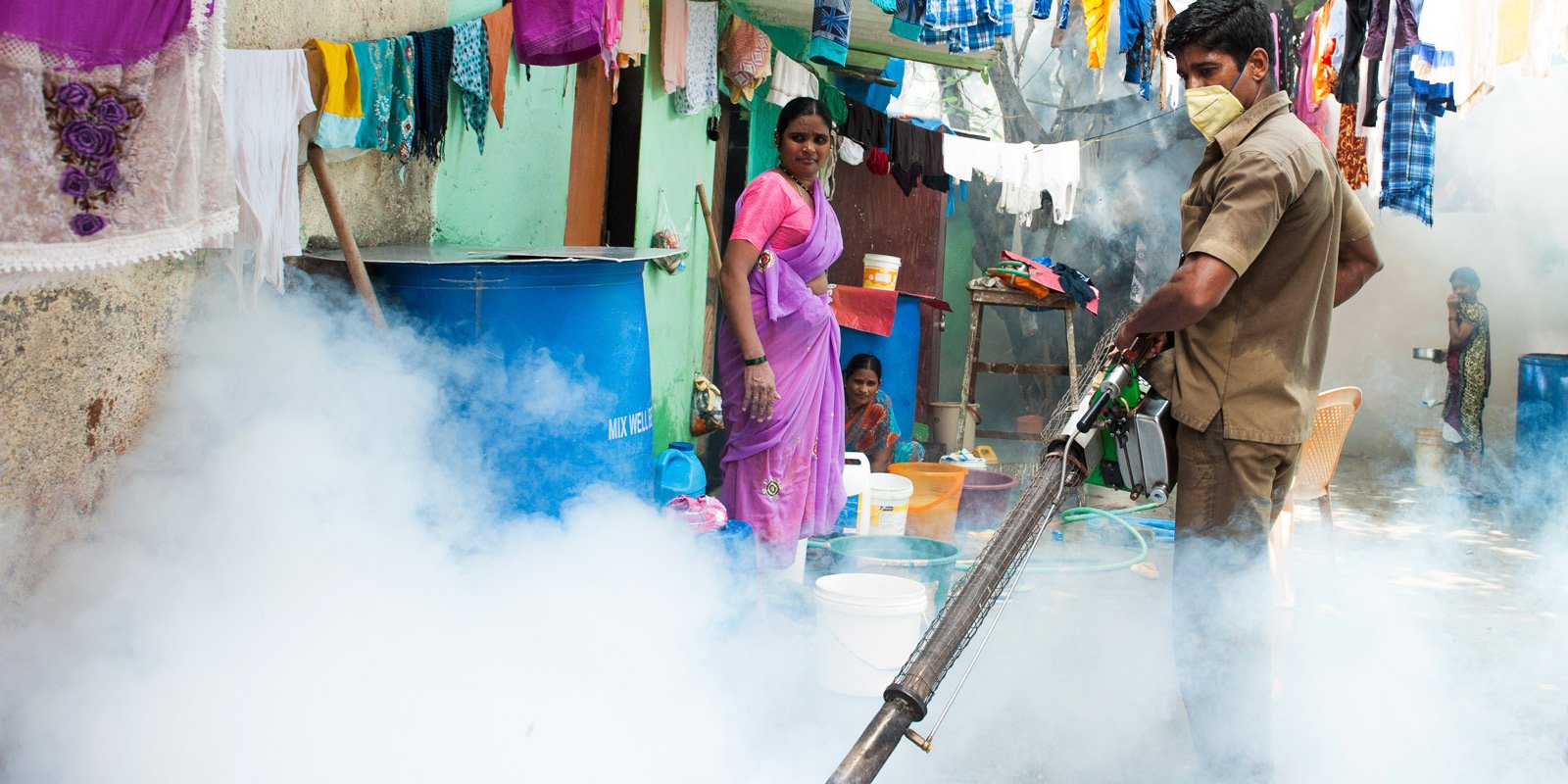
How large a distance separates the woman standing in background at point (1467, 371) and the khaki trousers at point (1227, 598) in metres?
8.33

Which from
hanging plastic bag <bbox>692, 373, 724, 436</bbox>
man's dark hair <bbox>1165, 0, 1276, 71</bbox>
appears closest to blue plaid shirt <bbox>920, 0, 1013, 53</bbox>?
hanging plastic bag <bbox>692, 373, 724, 436</bbox>

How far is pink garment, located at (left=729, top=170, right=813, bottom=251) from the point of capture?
13.1 ft

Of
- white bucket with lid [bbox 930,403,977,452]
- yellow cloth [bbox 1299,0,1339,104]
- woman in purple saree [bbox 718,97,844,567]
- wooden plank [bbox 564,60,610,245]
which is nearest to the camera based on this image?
woman in purple saree [bbox 718,97,844,567]

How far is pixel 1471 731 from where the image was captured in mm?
3512

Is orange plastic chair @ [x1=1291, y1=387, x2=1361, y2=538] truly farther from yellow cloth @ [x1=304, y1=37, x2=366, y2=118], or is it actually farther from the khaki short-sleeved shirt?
yellow cloth @ [x1=304, y1=37, x2=366, y2=118]

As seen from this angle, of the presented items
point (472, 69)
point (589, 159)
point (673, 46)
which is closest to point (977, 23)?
point (673, 46)

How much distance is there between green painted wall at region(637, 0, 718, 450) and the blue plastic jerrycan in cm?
70

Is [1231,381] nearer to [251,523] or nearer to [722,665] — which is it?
[722,665]

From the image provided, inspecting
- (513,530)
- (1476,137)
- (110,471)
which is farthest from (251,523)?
(1476,137)

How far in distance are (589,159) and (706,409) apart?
1.35 metres

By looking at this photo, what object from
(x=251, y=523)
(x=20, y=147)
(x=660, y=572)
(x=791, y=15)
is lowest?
(x=660, y=572)

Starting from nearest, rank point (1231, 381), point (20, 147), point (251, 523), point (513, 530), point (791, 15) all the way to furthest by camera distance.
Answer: point (20, 147)
point (251, 523)
point (1231, 381)
point (513, 530)
point (791, 15)

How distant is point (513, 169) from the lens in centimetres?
406

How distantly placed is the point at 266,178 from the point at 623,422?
1186mm
